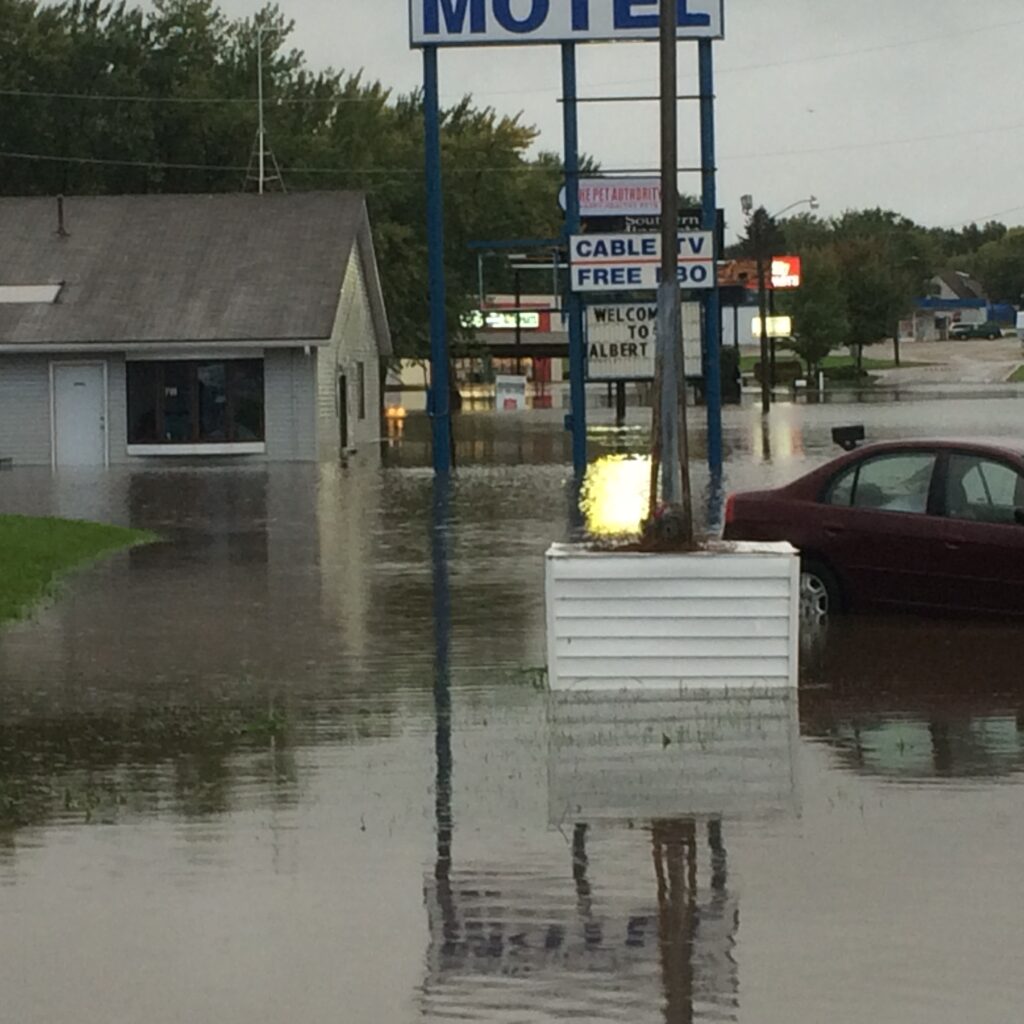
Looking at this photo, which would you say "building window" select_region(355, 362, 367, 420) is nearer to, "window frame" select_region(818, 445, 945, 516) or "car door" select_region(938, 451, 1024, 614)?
"window frame" select_region(818, 445, 945, 516)

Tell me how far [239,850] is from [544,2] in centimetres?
2826

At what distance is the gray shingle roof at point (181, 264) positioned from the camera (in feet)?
152

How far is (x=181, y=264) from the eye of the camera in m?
48.9

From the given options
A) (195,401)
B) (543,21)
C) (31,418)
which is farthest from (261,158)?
(543,21)

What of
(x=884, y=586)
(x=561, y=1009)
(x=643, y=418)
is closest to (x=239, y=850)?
(x=561, y=1009)

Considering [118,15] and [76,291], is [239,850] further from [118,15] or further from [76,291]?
[118,15]

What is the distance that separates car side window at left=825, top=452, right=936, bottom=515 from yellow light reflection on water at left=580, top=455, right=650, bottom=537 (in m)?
3.94

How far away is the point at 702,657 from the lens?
12484 millimetres

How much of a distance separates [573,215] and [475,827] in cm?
2740

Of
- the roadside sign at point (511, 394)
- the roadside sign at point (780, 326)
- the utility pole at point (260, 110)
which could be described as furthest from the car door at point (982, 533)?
the roadside sign at point (780, 326)

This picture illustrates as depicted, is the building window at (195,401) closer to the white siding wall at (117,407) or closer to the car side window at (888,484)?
the white siding wall at (117,407)

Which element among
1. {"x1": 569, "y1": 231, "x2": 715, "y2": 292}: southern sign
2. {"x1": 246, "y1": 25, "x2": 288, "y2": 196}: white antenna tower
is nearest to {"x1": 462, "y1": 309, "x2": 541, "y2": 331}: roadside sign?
{"x1": 246, "y1": 25, "x2": 288, "y2": 196}: white antenna tower

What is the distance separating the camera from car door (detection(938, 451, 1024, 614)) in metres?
15.1

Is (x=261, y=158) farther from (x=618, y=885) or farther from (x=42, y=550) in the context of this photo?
(x=618, y=885)
